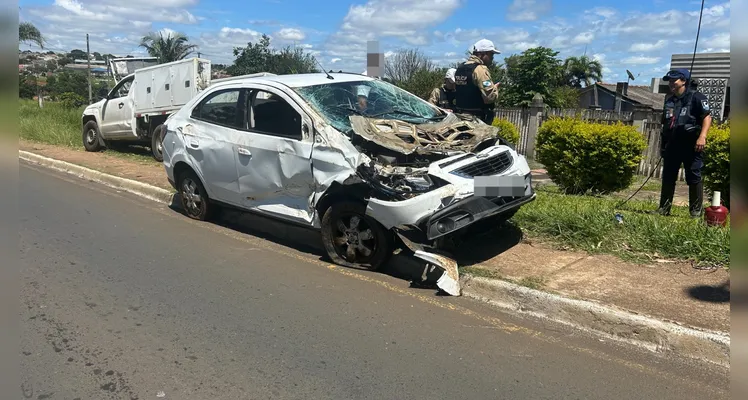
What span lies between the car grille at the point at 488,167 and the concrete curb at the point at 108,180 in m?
5.48

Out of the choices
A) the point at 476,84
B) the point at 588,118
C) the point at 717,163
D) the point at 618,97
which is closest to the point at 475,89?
the point at 476,84

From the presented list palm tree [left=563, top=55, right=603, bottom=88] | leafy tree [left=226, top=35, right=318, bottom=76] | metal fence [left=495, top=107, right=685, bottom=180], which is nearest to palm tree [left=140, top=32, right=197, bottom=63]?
leafy tree [left=226, top=35, right=318, bottom=76]

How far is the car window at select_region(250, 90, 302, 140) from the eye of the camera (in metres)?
5.67

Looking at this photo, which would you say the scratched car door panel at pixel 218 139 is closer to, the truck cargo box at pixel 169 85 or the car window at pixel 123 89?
the truck cargo box at pixel 169 85

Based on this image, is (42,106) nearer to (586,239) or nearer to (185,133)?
(185,133)

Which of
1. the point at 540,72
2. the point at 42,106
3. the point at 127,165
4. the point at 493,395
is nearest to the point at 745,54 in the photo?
the point at 493,395

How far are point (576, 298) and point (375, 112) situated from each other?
2804 mm

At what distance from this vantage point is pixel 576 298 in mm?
4340

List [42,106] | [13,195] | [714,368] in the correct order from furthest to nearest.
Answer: [42,106]
[714,368]
[13,195]

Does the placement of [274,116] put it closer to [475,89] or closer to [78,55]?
[475,89]

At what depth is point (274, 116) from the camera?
5922 mm

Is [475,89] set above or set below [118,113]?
above

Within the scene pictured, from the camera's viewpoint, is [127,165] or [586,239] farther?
[127,165]

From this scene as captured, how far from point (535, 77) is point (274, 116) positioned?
2781 centimetres
